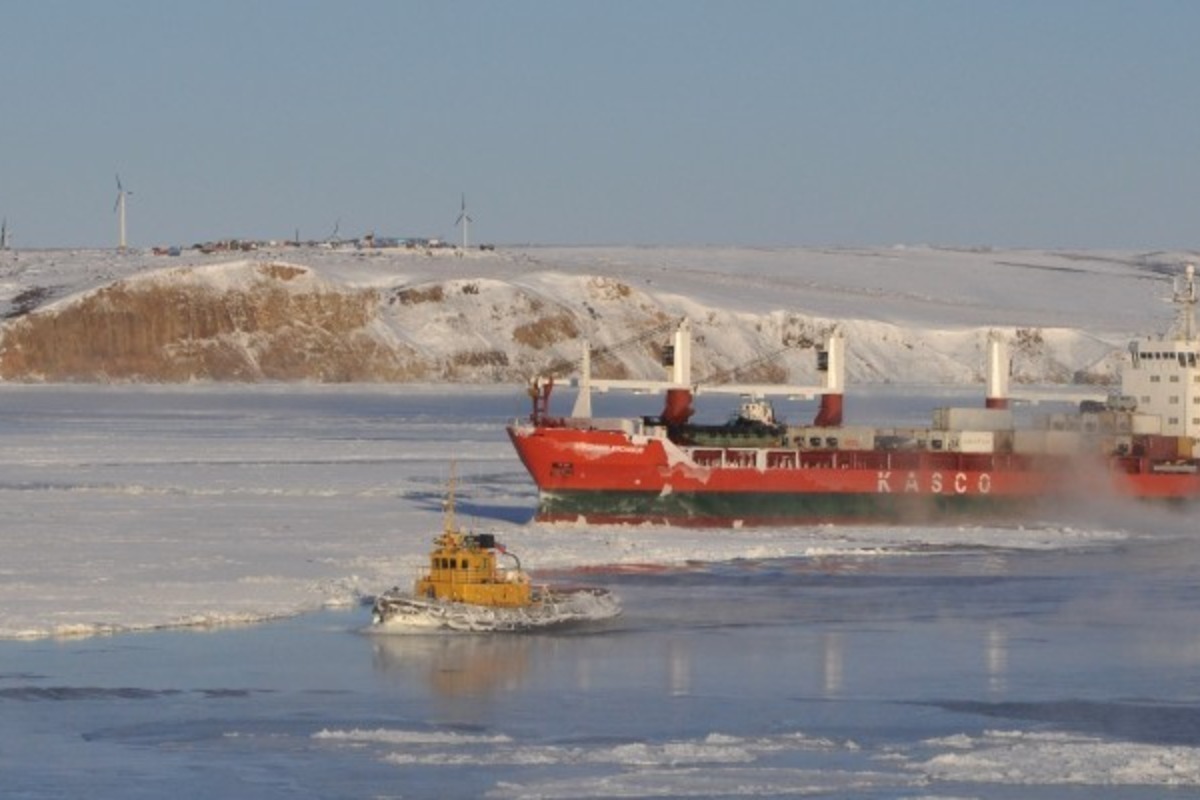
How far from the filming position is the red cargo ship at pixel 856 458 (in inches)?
2329

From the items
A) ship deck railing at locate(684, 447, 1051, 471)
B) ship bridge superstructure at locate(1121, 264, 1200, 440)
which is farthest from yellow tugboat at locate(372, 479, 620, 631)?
ship bridge superstructure at locate(1121, 264, 1200, 440)

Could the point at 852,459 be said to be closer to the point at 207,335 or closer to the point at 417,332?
the point at 417,332

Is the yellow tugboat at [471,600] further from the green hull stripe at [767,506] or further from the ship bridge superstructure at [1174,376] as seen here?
the ship bridge superstructure at [1174,376]

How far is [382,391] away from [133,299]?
26759 mm

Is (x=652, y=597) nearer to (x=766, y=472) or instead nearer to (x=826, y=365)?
(x=766, y=472)

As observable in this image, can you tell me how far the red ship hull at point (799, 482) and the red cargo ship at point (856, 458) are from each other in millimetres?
24

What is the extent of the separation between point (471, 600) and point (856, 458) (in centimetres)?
2377

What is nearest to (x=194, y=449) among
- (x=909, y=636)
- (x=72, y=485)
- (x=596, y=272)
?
(x=72, y=485)

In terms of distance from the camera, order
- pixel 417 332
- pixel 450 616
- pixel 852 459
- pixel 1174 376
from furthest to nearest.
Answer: pixel 417 332 → pixel 1174 376 → pixel 852 459 → pixel 450 616

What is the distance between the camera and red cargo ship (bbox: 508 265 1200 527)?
5916 cm

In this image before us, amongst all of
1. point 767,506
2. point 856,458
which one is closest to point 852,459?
point 856,458

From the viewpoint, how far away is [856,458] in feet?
200

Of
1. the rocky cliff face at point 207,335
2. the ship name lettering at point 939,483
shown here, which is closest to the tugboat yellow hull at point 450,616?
the ship name lettering at point 939,483

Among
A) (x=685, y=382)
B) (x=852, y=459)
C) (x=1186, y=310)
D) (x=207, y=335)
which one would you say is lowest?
(x=852, y=459)
